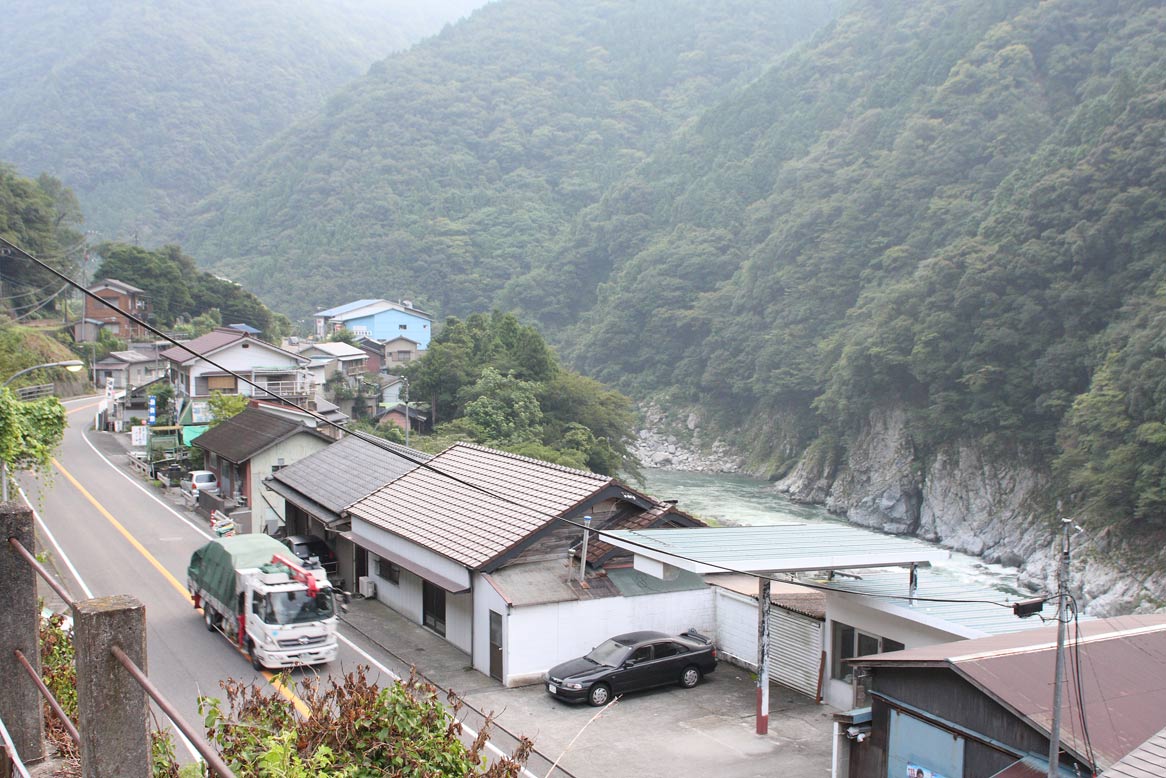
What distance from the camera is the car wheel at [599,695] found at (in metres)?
15.4

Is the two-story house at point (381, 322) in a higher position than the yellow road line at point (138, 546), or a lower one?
higher

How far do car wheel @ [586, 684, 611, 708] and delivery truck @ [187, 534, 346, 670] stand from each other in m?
4.41

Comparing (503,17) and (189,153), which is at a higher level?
(503,17)

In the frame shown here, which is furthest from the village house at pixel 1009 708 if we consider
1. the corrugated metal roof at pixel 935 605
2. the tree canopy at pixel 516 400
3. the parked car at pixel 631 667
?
the tree canopy at pixel 516 400

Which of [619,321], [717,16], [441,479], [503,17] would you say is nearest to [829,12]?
[717,16]

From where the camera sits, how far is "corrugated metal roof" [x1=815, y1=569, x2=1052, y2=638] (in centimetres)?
1379

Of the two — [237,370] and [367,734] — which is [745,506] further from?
[367,734]

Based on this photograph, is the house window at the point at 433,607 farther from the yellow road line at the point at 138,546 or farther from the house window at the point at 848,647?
the house window at the point at 848,647

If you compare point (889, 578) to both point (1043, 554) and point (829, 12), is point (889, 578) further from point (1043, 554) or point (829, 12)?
point (829, 12)

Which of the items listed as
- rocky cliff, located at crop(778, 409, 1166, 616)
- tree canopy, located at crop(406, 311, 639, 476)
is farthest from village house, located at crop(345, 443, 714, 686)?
rocky cliff, located at crop(778, 409, 1166, 616)

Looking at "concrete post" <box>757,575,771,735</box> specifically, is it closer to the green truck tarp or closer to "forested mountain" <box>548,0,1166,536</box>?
the green truck tarp

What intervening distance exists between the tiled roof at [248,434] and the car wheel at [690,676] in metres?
17.1

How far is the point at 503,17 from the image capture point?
173375 mm

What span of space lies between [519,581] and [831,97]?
84875 mm
